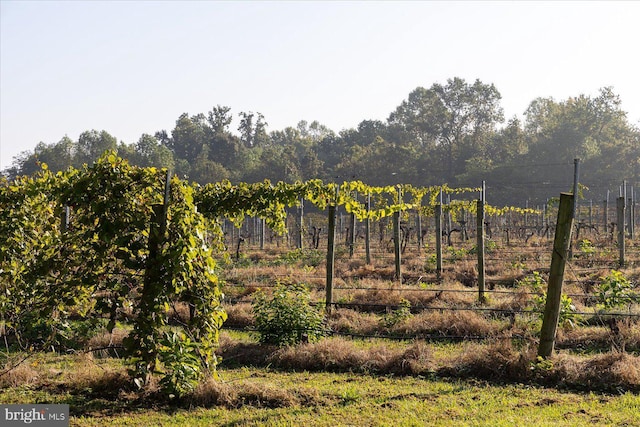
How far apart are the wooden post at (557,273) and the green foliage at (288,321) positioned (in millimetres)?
3371

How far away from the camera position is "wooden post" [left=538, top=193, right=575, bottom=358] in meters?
7.42

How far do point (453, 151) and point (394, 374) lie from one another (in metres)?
64.1

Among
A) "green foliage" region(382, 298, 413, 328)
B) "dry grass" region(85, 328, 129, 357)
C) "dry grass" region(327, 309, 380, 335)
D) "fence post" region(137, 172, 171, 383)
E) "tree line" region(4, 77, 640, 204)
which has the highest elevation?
"tree line" region(4, 77, 640, 204)

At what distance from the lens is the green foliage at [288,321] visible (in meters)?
9.02

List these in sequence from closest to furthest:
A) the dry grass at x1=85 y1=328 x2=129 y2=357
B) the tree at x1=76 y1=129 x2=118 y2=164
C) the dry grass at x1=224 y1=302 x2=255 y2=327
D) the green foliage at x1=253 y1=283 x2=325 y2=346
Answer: the dry grass at x1=85 y1=328 x2=129 y2=357
the green foliage at x1=253 y1=283 x2=325 y2=346
the dry grass at x1=224 y1=302 x2=255 y2=327
the tree at x1=76 y1=129 x2=118 y2=164

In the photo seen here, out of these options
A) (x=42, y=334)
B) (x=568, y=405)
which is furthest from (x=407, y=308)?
(x=42, y=334)

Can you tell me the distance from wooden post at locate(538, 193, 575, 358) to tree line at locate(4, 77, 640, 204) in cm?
4169

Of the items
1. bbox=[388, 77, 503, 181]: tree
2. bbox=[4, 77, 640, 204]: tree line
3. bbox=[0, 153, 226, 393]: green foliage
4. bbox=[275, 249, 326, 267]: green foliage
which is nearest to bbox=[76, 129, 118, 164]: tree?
bbox=[4, 77, 640, 204]: tree line

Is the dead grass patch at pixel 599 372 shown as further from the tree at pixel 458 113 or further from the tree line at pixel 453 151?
the tree at pixel 458 113

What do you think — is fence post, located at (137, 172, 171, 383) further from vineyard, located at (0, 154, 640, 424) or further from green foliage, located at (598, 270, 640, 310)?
green foliage, located at (598, 270, 640, 310)

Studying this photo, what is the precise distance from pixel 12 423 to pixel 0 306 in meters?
3.26

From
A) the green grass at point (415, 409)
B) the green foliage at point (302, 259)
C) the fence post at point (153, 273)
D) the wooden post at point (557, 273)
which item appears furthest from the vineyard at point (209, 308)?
the green foliage at point (302, 259)

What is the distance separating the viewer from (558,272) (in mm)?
7406

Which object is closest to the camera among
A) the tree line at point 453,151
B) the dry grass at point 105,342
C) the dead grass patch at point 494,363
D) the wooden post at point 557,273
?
the wooden post at point 557,273
